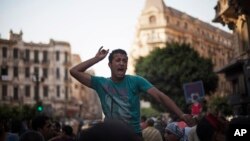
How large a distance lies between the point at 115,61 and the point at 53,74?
228 ft

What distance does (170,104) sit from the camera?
4105 mm

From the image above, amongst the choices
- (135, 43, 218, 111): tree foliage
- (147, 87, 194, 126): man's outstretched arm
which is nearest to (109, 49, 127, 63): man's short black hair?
(147, 87, 194, 126): man's outstretched arm

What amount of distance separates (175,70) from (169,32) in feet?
102

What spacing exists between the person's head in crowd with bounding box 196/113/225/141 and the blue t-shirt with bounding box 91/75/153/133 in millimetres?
1064

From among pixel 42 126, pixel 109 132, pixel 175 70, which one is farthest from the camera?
pixel 175 70

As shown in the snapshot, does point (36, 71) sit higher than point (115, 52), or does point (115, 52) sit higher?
point (36, 71)

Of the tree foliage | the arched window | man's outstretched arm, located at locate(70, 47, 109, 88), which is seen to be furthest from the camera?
the arched window

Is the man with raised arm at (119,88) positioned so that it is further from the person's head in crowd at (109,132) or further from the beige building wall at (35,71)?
the beige building wall at (35,71)

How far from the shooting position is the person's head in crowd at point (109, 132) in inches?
74.0

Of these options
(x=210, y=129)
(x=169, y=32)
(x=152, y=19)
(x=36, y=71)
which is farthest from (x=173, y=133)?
(x=152, y=19)

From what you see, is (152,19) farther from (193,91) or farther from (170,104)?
(170,104)

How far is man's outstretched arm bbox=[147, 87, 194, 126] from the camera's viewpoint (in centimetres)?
395

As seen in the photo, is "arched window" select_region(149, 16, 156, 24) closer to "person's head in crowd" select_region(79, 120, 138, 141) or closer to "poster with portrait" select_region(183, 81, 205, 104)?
"poster with portrait" select_region(183, 81, 205, 104)

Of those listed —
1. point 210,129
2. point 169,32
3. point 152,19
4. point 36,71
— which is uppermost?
point 152,19
